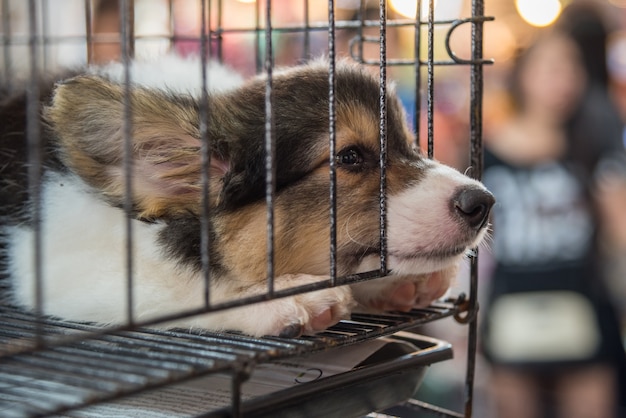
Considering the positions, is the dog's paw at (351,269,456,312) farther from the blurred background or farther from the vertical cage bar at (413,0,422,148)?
the blurred background

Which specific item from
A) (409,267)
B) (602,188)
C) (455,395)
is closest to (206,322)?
(409,267)

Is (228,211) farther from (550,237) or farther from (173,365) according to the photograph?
(550,237)

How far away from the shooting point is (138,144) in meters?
1.50

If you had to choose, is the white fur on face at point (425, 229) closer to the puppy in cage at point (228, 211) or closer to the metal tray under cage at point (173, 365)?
the puppy in cage at point (228, 211)

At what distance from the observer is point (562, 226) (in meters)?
3.75

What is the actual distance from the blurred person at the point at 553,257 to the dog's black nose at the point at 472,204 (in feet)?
7.45

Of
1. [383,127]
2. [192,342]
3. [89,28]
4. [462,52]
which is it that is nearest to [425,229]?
[383,127]

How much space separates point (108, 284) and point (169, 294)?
0.43 feet

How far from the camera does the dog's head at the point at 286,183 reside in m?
1.51

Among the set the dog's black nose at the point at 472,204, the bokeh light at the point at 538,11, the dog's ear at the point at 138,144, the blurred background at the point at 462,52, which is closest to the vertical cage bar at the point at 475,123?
the dog's black nose at the point at 472,204

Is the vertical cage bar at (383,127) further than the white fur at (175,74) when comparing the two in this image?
No

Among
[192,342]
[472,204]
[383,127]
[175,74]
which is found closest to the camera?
[192,342]

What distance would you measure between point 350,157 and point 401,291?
11.3 inches

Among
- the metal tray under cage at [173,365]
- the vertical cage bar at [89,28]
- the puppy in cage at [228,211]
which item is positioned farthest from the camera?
the vertical cage bar at [89,28]
